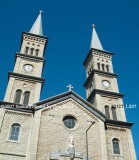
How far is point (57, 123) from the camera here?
23.9m

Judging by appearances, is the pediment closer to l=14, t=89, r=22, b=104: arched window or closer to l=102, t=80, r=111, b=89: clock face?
l=14, t=89, r=22, b=104: arched window

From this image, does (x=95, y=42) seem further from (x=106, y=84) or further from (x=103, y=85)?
(x=103, y=85)

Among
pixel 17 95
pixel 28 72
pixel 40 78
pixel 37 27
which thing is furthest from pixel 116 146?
pixel 37 27

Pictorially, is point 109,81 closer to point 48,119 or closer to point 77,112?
point 77,112

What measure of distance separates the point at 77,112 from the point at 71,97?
2.09m

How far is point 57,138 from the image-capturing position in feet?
74.6

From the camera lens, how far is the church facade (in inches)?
861

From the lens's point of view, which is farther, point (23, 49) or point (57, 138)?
point (23, 49)

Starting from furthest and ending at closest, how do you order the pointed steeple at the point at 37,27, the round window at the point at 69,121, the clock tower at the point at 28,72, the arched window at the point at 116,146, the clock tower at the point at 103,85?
the pointed steeple at the point at 37,27, the clock tower at the point at 103,85, the clock tower at the point at 28,72, the round window at the point at 69,121, the arched window at the point at 116,146

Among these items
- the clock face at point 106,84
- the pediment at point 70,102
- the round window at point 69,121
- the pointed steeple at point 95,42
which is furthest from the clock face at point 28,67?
the pointed steeple at point 95,42

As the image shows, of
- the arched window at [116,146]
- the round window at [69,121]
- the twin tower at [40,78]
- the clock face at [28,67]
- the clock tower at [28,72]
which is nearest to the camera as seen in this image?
the arched window at [116,146]

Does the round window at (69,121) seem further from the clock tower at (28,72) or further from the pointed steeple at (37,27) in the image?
the pointed steeple at (37,27)

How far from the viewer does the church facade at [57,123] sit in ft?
71.7

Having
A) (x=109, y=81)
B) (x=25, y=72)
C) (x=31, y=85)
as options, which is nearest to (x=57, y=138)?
(x=31, y=85)
